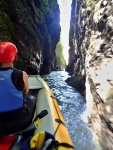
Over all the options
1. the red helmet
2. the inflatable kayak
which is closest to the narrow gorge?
the inflatable kayak

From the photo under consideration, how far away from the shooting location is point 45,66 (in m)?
24.4

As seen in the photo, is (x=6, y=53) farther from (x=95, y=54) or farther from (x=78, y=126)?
(x=95, y=54)

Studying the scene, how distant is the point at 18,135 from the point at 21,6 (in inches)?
452

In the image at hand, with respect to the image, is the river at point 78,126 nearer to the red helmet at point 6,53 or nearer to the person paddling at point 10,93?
the person paddling at point 10,93

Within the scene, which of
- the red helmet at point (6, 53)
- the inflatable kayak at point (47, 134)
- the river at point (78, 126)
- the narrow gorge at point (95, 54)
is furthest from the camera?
the river at point (78, 126)

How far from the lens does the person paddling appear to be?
6.95 feet

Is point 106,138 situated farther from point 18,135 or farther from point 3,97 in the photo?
point 3,97

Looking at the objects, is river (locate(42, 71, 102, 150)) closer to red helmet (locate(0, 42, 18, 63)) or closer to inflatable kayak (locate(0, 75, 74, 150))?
inflatable kayak (locate(0, 75, 74, 150))

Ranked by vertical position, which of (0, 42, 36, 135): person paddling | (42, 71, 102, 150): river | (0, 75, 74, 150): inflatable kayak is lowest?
(42, 71, 102, 150): river

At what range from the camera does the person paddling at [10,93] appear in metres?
2.12

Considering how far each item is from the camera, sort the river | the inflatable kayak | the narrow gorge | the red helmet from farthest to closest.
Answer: the river
the narrow gorge
the red helmet
the inflatable kayak

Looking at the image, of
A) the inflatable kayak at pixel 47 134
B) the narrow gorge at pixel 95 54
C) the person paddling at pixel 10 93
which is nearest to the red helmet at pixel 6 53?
the person paddling at pixel 10 93

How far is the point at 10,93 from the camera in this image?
2.13 m

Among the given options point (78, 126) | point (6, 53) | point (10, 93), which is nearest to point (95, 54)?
point (78, 126)
